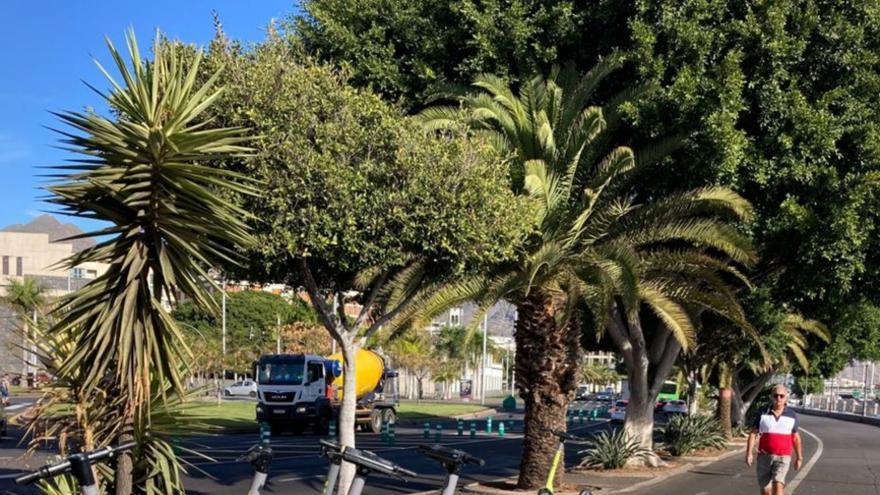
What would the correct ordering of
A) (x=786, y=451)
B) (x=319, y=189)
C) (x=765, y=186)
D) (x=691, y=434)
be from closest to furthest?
(x=319, y=189) → (x=786, y=451) → (x=765, y=186) → (x=691, y=434)

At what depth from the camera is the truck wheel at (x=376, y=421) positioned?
3734 cm

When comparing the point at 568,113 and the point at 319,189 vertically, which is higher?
the point at 568,113

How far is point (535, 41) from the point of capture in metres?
17.4

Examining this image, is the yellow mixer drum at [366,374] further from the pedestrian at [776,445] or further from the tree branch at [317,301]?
the pedestrian at [776,445]

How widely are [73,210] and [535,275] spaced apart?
893 cm

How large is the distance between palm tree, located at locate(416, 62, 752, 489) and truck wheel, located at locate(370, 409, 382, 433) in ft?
68.7

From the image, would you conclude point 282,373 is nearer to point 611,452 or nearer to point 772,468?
point 611,452

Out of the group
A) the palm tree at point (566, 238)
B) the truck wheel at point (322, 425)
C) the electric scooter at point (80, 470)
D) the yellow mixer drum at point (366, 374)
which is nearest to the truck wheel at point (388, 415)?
the yellow mixer drum at point (366, 374)

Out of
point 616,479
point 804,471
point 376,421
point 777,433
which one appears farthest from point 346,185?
point 376,421

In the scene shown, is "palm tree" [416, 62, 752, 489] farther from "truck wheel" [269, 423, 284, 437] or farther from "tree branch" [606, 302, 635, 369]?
"truck wheel" [269, 423, 284, 437]

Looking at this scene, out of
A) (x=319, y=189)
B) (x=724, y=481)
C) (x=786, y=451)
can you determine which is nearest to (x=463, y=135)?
(x=319, y=189)

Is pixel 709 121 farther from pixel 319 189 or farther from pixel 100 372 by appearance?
pixel 100 372

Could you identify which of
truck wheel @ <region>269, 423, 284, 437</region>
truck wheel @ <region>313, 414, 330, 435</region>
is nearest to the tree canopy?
truck wheel @ <region>313, 414, 330, 435</region>

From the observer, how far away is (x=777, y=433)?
1233 cm
